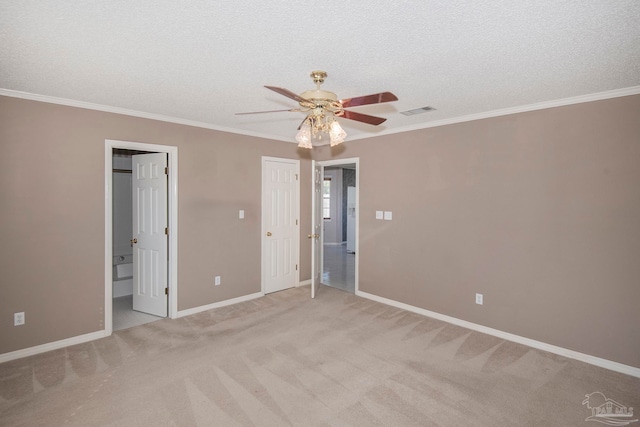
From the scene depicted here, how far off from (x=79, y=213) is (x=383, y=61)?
343cm

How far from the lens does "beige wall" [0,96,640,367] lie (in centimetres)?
300

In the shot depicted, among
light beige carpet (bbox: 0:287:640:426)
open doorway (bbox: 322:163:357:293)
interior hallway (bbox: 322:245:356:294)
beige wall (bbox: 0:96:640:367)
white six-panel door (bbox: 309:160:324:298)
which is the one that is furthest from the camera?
open doorway (bbox: 322:163:357:293)

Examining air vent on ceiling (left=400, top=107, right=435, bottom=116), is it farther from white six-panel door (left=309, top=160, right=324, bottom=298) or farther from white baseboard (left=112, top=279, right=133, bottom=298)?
white baseboard (left=112, top=279, right=133, bottom=298)

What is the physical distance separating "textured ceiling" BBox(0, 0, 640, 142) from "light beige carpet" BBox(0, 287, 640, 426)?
Result: 2.57 metres

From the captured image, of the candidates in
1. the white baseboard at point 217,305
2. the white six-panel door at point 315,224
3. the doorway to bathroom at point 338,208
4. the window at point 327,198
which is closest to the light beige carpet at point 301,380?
the white baseboard at point 217,305

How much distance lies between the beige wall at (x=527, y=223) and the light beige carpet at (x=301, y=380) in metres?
0.42

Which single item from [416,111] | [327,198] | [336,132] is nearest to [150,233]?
[336,132]

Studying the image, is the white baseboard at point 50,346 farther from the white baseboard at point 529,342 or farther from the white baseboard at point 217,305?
the white baseboard at point 529,342

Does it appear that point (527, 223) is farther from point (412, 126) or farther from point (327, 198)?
point (327, 198)

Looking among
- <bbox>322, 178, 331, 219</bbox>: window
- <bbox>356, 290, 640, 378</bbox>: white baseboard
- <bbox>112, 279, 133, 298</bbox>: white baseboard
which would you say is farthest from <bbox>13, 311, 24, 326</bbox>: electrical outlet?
A: <bbox>322, 178, 331, 219</bbox>: window

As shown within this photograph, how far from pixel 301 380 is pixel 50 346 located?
2659mm

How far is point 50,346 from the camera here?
327 cm

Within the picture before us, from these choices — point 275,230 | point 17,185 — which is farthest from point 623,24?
point 17,185

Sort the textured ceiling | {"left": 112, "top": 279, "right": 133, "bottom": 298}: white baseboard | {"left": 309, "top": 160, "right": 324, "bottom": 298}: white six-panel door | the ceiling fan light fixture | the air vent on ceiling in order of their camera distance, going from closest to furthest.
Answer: the textured ceiling → the ceiling fan light fixture → the air vent on ceiling → {"left": 309, "top": 160, "right": 324, "bottom": 298}: white six-panel door → {"left": 112, "top": 279, "right": 133, "bottom": 298}: white baseboard
